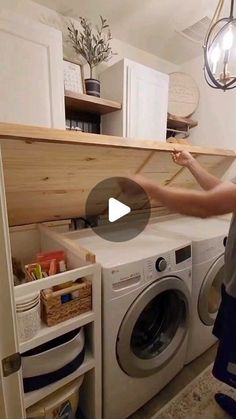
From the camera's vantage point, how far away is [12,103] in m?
1.10

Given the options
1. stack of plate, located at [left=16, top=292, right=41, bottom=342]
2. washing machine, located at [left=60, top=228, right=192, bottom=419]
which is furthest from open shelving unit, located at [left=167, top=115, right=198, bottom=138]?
stack of plate, located at [left=16, top=292, right=41, bottom=342]

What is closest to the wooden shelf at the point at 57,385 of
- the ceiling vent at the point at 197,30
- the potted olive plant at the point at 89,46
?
the potted olive plant at the point at 89,46

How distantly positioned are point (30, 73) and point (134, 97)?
72cm

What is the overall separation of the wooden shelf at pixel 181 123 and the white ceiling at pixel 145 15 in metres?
0.62

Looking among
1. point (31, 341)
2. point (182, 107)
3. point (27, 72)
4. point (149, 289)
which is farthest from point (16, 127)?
point (182, 107)

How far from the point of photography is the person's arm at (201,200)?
36.5 inches

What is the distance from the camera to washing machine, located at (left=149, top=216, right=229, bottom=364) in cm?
147

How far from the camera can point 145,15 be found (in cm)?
158
